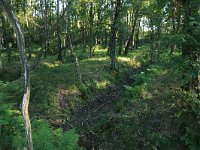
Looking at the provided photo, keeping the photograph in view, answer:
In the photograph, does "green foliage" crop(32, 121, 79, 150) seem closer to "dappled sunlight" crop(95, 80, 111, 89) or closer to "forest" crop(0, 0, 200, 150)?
"forest" crop(0, 0, 200, 150)

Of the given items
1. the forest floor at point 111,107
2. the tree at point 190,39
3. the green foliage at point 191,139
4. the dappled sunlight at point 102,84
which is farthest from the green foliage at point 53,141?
the dappled sunlight at point 102,84

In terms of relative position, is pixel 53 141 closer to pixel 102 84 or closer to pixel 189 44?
pixel 189 44

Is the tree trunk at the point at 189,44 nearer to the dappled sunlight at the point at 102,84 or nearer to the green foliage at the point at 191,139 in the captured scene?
the green foliage at the point at 191,139

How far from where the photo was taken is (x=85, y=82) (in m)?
21.4

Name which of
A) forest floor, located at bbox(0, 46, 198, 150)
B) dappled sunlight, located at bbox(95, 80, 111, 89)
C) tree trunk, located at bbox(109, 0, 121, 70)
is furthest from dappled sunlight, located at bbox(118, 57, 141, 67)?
dappled sunlight, located at bbox(95, 80, 111, 89)

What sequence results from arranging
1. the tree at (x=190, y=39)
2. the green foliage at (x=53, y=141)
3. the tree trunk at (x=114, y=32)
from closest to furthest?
the green foliage at (x=53, y=141) < the tree at (x=190, y=39) < the tree trunk at (x=114, y=32)

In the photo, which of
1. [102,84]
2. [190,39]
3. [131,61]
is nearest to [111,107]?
[102,84]

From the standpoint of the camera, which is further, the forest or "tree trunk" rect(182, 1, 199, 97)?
"tree trunk" rect(182, 1, 199, 97)

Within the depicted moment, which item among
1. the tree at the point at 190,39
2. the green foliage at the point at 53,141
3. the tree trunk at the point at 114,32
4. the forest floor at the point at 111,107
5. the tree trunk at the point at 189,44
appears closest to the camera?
Answer: the green foliage at the point at 53,141

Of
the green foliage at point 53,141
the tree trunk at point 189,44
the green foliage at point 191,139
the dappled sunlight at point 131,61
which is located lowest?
the green foliage at point 191,139

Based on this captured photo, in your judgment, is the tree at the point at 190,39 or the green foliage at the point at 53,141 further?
the tree at the point at 190,39

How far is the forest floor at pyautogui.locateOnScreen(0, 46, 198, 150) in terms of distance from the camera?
1254cm

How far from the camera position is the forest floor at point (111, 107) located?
12539 mm

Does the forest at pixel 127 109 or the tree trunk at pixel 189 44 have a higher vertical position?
the tree trunk at pixel 189 44
